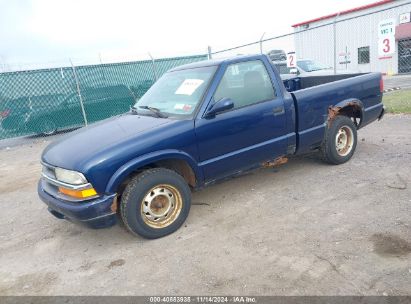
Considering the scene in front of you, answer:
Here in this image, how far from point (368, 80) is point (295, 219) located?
2.91 m

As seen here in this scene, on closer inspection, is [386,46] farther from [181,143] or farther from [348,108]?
[181,143]

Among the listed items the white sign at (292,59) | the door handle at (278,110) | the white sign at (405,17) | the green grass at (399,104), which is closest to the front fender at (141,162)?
the door handle at (278,110)

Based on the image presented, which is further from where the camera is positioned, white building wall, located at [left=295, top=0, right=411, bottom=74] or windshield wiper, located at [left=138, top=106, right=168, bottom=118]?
white building wall, located at [left=295, top=0, right=411, bottom=74]

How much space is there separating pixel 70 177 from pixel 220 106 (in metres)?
1.71

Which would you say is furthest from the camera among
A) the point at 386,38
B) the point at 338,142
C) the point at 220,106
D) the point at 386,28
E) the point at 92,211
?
the point at 386,38

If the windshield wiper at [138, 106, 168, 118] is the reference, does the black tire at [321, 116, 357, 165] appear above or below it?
below

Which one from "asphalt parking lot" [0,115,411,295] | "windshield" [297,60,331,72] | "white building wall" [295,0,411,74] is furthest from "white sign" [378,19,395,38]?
"white building wall" [295,0,411,74]

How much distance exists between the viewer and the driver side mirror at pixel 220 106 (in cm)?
381

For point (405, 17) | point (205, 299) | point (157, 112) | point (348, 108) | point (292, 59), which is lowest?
point (205, 299)

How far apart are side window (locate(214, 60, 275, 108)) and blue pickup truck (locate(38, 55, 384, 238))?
0.01m

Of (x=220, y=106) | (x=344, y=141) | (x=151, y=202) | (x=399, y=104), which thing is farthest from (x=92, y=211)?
(x=399, y=104)

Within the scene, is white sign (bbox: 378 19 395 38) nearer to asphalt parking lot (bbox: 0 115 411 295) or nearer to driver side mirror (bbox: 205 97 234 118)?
asphalt parking lot (bbox: 0 115 411 295)

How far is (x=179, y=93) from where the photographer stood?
14.1 ft

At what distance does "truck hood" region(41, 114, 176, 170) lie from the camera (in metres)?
3.46
